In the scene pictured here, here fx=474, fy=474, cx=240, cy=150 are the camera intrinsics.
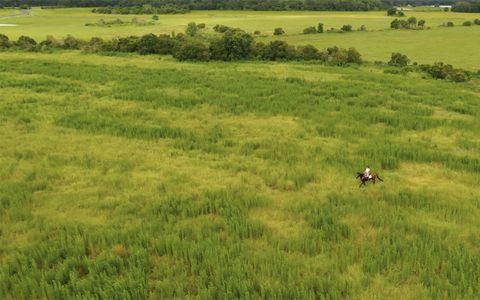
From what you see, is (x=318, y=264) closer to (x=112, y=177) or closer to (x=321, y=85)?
(x=112, y=177)

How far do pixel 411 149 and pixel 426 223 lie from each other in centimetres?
563

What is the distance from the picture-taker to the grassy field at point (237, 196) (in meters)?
7.66

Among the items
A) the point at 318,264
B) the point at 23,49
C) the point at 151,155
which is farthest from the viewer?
the point at 23,49

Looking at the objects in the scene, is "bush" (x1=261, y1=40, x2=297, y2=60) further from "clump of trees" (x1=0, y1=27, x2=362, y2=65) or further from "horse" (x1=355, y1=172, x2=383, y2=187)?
"horse" (x1=355, y1=172, x2=383, y2=187)

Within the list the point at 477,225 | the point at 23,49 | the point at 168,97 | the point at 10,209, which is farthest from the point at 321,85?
the point at 23,49

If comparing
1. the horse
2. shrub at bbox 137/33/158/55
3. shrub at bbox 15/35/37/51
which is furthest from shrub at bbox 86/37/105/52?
the horse

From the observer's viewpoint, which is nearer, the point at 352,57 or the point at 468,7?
the point at 352,57

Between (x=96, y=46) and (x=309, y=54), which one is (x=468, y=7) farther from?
(x=96, y=46)

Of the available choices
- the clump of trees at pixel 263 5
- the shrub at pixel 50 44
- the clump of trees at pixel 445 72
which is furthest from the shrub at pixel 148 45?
the clump of trees at pixel 263 5

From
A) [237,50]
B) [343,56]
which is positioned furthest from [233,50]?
[343,56]

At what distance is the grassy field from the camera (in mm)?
7660

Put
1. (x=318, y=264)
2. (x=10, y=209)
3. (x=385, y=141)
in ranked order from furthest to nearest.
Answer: (x=385, y=141) → (x=10, y=209) → (x=318, y=264)

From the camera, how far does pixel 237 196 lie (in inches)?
438

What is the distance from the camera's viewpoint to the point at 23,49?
4634 centimetres
